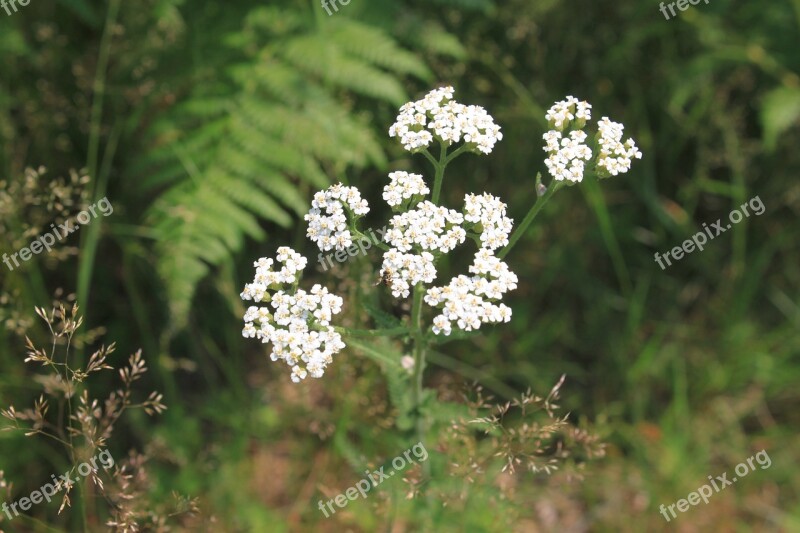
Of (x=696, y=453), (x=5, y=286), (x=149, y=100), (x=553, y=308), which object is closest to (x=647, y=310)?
(x=553, y=308)

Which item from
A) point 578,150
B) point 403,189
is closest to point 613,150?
point 578,150

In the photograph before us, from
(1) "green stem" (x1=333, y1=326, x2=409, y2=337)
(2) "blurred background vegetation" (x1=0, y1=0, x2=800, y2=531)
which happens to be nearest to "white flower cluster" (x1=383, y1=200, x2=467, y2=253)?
(1) "green stem" (x1=333, y1=326, x2=409, y2=337)

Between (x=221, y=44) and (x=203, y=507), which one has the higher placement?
(x=221, y=44)

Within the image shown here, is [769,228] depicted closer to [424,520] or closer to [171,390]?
[424,520]

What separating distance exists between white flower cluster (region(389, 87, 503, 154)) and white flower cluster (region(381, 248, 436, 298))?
44cm

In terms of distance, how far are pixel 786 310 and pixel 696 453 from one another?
1201 mm

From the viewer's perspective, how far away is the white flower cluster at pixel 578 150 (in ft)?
8.12

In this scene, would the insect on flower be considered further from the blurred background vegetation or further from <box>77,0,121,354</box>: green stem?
<box>77,0,121,354</box>: green stem

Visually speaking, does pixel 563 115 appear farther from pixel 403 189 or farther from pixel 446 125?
pixel 403 189

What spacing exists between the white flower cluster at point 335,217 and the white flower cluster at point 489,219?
37 cm

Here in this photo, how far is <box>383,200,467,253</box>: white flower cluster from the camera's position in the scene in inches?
92.4

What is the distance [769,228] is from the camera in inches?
189

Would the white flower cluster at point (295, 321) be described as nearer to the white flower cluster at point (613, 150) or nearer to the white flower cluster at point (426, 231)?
the white flower cluster at point (426, 231)

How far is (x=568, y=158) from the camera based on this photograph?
249 cm
